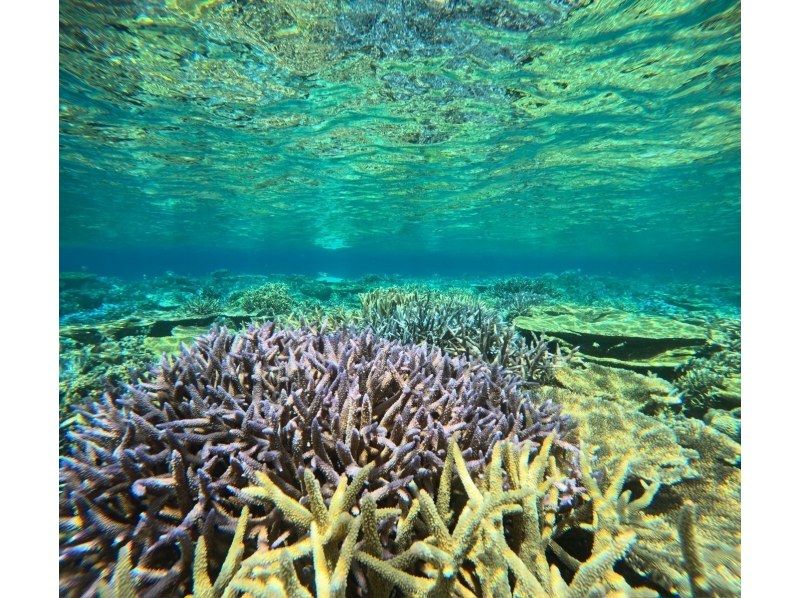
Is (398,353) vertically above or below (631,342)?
above

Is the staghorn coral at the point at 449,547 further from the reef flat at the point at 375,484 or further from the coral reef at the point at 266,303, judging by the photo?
the coral reef at the point at 266,303

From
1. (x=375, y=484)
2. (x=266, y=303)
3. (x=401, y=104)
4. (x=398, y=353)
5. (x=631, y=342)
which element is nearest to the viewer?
(x=375, y=484)

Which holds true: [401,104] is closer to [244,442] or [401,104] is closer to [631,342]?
[631,342]

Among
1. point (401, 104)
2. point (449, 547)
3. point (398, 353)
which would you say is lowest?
point (449, 547)

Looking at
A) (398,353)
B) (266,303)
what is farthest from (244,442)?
(266,303)

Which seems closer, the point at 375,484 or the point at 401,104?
the point at 375,484

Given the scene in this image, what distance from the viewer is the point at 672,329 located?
706 centimetres

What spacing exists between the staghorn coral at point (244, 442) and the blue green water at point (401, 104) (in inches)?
337

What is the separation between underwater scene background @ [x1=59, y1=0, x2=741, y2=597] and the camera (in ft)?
6.30

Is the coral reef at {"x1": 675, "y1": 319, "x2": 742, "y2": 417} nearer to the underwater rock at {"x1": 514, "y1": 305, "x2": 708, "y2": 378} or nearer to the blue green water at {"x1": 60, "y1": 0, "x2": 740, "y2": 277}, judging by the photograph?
the underwater rock at {"x1": 514, "y1": 305, "x2": 708, "y2": 378}

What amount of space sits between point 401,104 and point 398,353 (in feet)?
41.5

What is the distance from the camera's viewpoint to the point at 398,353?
3.83 meters

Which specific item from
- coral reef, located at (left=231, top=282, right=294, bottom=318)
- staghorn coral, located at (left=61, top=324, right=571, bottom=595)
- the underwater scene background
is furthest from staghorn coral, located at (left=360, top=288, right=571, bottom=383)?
coral reef, located at (left=231, top=282, right=294, bottom=318)

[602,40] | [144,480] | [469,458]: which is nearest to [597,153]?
[602,40]
